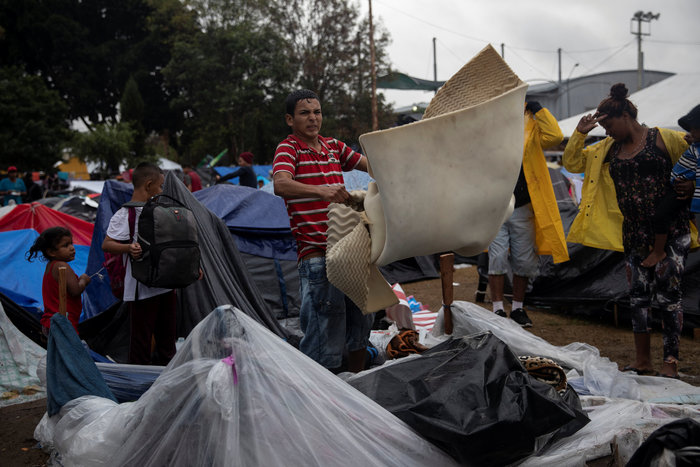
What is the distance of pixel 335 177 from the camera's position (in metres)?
2.96

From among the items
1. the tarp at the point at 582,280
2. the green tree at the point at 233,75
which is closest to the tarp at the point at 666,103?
the tarp at the point at 582,280

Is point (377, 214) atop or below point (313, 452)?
atop

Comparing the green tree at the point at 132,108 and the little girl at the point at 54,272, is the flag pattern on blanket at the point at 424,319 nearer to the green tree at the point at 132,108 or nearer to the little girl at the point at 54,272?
the little girl at the point at 54,272

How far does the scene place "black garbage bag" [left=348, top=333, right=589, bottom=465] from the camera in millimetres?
1993

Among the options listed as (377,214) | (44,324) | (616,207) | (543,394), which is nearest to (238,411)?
(377,214)

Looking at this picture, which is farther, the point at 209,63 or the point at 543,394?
the point at 209,63

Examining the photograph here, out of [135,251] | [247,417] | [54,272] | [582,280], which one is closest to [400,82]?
[582,280]

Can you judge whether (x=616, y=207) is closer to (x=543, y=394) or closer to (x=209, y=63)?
(x=543, y=394)

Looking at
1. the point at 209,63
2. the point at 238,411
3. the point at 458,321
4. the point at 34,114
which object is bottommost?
the point at 458,321

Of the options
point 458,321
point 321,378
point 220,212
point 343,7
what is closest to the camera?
point 321,378

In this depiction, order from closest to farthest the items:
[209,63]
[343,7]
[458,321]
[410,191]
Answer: [410,191] < [458,321] < [343,7] < [209,63]

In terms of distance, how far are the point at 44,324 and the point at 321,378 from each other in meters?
2.43

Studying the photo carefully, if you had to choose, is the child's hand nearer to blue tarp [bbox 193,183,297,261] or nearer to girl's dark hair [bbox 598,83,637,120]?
blue tarp [bbox 193,183,297,261]

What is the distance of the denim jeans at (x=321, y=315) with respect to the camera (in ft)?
9.23
